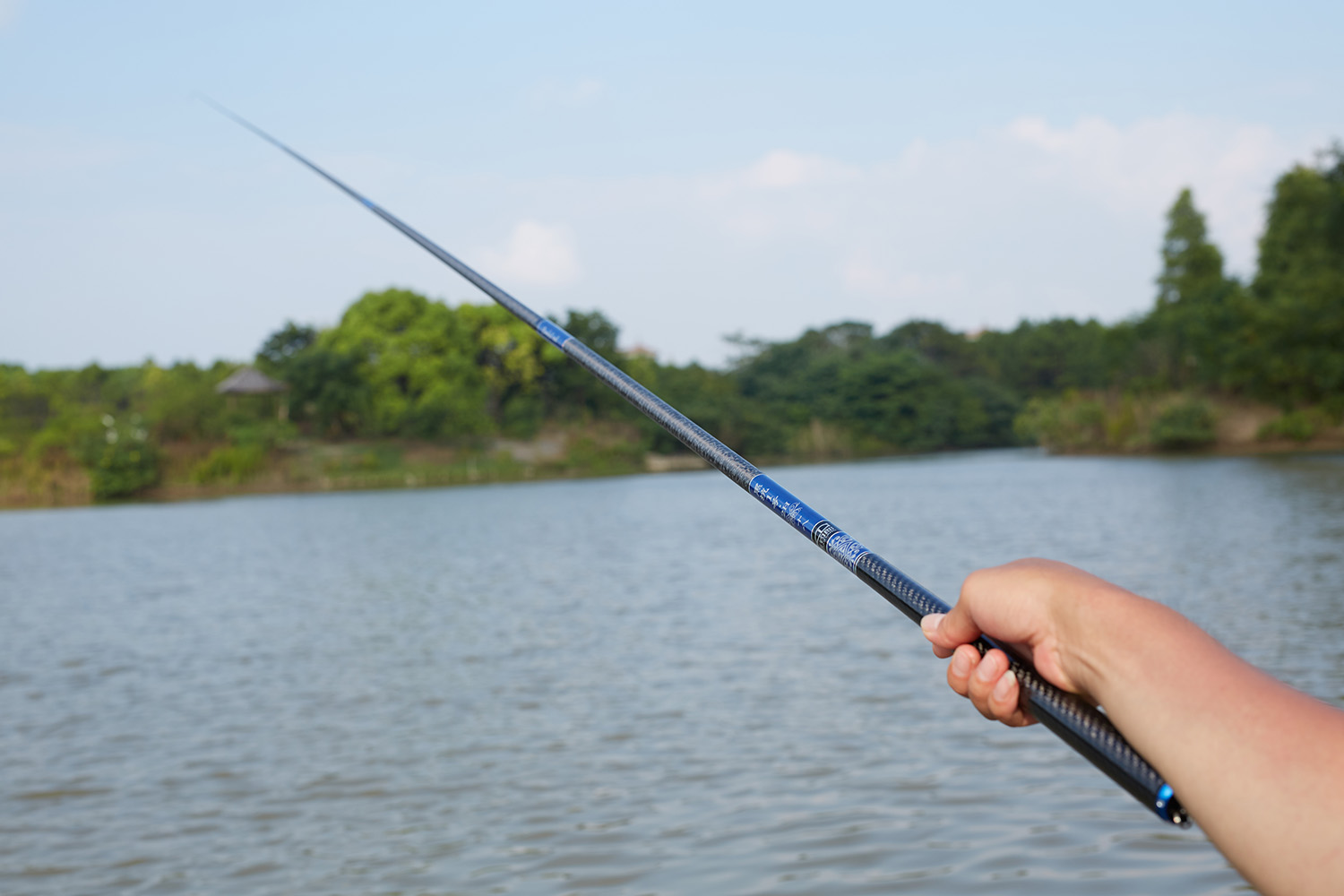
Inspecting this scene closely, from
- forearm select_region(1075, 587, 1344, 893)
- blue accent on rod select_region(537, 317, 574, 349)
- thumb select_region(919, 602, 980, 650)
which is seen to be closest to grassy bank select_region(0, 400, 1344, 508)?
blue accent on rod select_region(537, 317, 574, 349)

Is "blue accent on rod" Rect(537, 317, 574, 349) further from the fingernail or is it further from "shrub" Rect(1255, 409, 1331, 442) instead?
"shrub" Rect(1255, 409, 1331, 442)

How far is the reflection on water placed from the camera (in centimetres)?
437

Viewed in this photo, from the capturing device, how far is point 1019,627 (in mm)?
874

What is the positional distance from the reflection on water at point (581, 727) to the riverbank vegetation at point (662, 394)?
27.8m

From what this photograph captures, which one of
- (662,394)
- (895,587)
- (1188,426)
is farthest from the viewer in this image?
(662,394)

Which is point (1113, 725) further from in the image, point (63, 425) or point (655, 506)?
point (63, 425)

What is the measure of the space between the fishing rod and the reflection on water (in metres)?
3.16

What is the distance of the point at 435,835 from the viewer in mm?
4852

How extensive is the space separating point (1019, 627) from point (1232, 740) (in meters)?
0.20

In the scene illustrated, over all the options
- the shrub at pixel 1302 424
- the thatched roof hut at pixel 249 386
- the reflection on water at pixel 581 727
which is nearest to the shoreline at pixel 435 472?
the shrub at pixel 1302 424

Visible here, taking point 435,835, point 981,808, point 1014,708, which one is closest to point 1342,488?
point 981,808

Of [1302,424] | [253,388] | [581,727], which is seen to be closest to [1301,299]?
[1302,424]

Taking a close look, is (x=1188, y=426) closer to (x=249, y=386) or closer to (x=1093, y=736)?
(x=249, y=386)

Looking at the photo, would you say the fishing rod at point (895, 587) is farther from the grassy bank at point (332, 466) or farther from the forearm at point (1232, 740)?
the grassy bank at point (332, 466)
